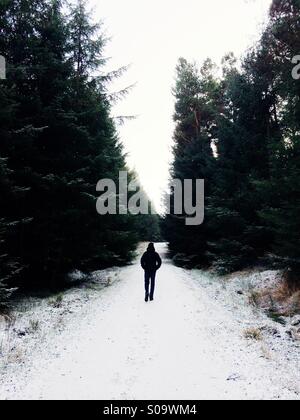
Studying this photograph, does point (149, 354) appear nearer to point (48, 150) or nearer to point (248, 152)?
point (48, 150)

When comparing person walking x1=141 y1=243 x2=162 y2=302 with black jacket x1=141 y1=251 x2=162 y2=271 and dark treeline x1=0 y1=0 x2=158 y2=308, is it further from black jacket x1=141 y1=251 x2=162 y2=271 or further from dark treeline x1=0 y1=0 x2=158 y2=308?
dark treeline x1=0 y1=0 x2=158 y2=308

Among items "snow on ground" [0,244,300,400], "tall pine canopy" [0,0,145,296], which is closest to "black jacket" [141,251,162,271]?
"snow on ground" [0,244,300,400]

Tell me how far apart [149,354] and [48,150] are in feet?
36.2

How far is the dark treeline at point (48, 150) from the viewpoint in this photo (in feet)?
43.3

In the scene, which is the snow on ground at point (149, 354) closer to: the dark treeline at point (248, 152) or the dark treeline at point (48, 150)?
the dark treeline at point (48, 150)

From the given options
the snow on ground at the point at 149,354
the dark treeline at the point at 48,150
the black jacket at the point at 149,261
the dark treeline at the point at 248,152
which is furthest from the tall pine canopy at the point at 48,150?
the dark treeline at the point at 248,152

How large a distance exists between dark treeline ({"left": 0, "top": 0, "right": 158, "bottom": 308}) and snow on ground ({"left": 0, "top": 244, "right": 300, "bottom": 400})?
3368mm

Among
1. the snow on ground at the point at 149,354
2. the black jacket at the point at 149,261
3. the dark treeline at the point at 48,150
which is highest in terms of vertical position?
the dark treeline at the point at 48,150

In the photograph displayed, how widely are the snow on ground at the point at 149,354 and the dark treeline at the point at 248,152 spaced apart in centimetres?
473

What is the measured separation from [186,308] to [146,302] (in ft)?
5.38

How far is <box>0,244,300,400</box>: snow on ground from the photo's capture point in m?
5.17

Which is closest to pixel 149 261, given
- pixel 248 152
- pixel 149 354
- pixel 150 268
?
pixel 150 268

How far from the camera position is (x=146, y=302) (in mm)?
11742

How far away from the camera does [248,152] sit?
19.8 meters
